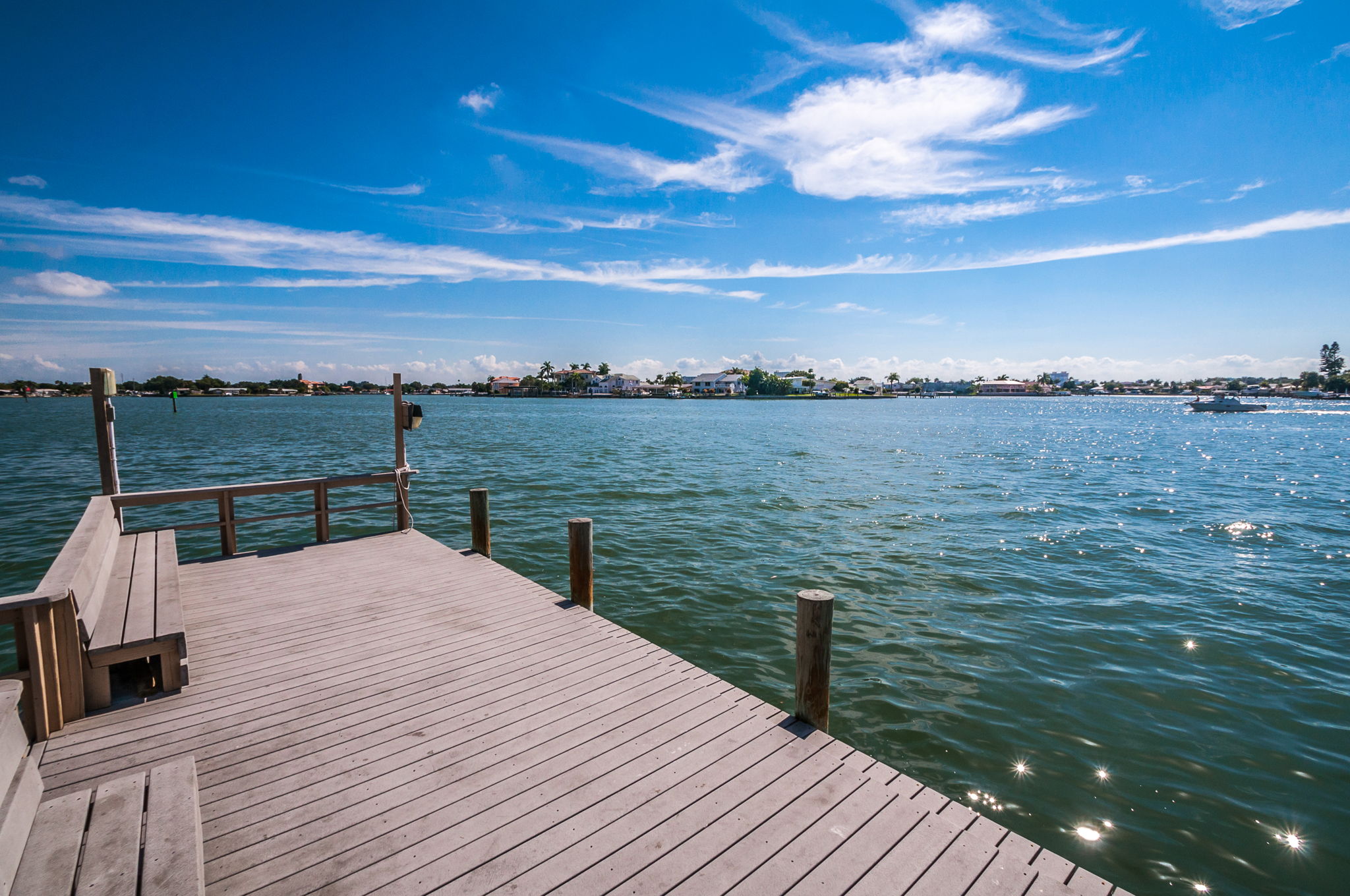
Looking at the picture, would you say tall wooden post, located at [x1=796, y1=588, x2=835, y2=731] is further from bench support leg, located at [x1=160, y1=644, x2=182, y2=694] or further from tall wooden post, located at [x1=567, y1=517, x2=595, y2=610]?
bench support leg, located at [x1=160, y1=644, x2=182, y2=694]

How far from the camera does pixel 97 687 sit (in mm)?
4223

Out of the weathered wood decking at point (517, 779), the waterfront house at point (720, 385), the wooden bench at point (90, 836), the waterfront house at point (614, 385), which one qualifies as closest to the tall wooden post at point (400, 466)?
the weathered wood decking at point (517, 779)

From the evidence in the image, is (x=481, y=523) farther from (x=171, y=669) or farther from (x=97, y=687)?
(x=97, y=687)

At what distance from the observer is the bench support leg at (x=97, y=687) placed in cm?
419

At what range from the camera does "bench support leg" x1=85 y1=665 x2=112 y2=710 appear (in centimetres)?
419

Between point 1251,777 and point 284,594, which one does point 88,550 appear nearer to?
point 284,594

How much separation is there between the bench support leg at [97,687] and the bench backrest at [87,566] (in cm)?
22

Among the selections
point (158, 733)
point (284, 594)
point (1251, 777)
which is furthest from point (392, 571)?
point (1251, 777)

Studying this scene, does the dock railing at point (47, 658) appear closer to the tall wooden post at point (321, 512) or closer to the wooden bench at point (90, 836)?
the wooden bench at point (90, 836)

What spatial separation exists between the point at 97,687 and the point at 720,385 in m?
174

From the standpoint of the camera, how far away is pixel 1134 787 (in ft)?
16.8

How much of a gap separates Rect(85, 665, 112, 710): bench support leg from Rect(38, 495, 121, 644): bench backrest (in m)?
0.22

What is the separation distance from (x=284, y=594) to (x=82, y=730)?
287 centimetres

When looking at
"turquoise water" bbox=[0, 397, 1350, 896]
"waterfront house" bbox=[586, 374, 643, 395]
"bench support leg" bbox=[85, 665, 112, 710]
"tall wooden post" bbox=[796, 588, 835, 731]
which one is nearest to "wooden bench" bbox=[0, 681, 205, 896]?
"bench support leg" bbox=[85, 665, 112, 710]
